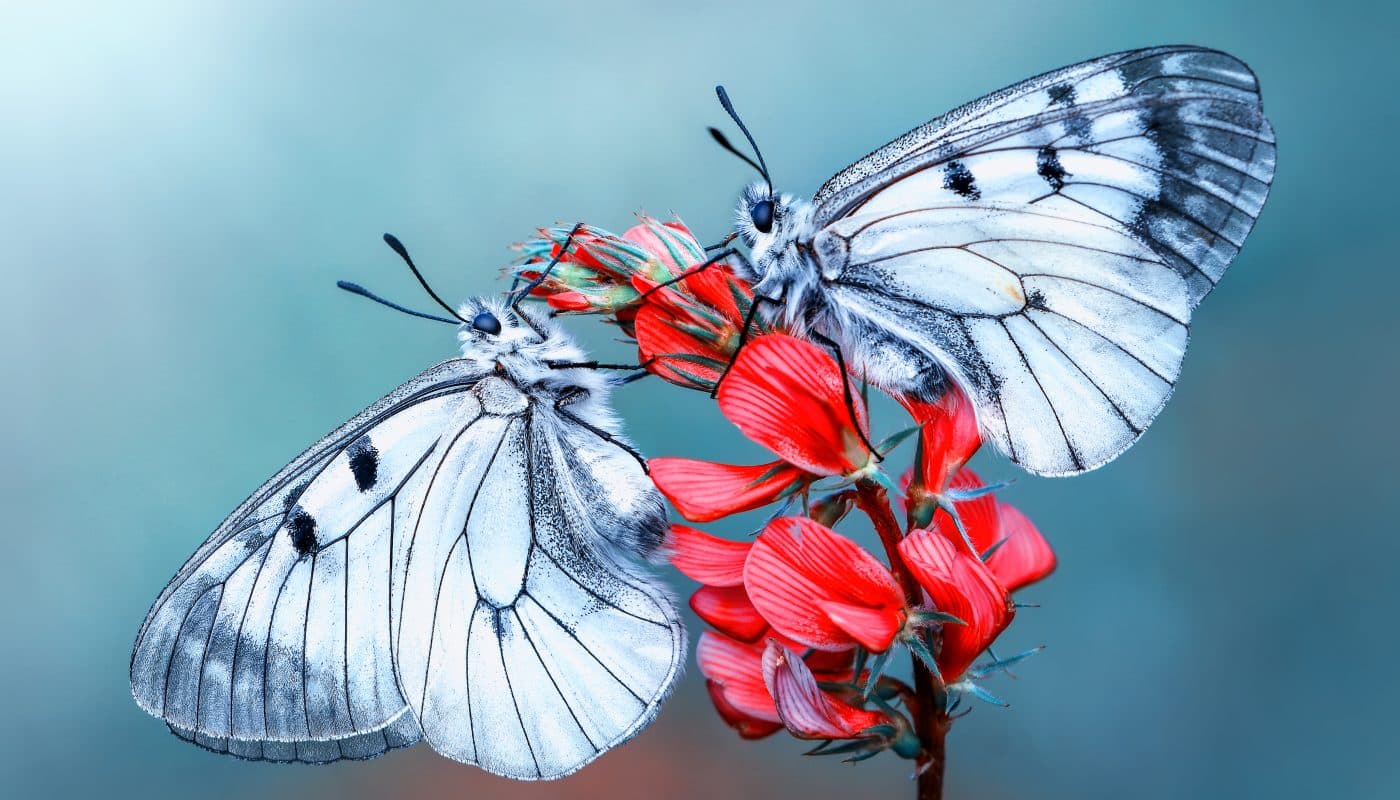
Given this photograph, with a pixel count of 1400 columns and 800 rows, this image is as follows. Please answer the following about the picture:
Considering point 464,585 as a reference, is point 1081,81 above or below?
above

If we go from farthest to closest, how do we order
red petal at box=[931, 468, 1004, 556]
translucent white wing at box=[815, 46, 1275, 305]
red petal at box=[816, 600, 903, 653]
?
red petal at box=[931, 468, 1004, 556], translucent white wing at box=[815, 46, 1275, 305], red petal at box=[816, 600, 903, 653]

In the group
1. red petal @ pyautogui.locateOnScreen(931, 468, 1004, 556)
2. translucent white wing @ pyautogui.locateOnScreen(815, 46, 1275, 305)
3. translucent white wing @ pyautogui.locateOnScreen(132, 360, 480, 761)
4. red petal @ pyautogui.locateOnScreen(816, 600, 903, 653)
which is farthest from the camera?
translucent white wing @ pyautogui.locateOnScreen(132, 360, 480, 761)

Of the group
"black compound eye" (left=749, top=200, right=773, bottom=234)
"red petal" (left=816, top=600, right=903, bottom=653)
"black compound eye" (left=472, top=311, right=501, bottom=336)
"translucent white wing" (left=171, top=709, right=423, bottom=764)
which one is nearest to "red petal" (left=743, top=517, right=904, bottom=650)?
"red petal" (left=816, top=600, right=903, bottom=653)

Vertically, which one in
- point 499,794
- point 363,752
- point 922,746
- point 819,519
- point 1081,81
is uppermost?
point 1081,81

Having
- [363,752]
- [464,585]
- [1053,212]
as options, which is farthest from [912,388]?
[363,752]

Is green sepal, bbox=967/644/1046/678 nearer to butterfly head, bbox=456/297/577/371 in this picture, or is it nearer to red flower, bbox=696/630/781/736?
red flower, bbox=696/630/781/736

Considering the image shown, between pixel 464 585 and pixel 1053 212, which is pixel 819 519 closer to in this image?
pixel 1053 212

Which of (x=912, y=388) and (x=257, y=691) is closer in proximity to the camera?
(x=912, y=388)
